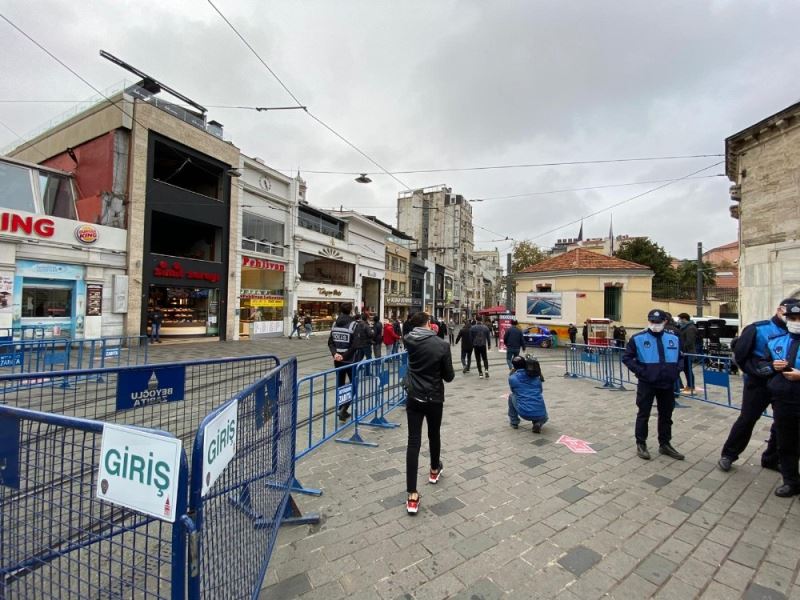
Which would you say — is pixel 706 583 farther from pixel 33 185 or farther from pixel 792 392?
pixel 33 185

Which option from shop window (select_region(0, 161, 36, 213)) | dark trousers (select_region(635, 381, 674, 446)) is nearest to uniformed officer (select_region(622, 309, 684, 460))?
dark trousers (select_region(635, 381, 674, 446))

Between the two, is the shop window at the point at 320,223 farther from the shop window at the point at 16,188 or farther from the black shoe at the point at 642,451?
the black shoe at the point at 642,451

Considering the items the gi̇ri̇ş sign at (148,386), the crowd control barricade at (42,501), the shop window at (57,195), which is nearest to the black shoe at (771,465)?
the crowd control barricade at (42,501)

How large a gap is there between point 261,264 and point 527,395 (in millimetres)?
21304

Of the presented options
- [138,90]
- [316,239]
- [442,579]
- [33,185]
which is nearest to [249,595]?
[442,579]

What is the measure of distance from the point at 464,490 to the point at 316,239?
25.8 m

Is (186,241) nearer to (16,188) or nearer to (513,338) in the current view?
(16,188)

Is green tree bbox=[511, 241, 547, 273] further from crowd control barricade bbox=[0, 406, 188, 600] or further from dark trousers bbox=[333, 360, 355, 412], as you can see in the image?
crowd control barricade bbox=[0, 406, 188, 600]

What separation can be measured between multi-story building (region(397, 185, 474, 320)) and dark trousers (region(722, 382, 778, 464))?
5110 centimetres

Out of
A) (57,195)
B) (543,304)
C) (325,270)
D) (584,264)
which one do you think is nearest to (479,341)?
(543,304)

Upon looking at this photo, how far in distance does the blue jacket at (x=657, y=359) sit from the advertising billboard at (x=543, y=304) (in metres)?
19.1

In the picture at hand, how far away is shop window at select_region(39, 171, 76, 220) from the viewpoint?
1655 centimetres

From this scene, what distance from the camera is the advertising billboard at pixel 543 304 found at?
22.7m

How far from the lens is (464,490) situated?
144 inches
